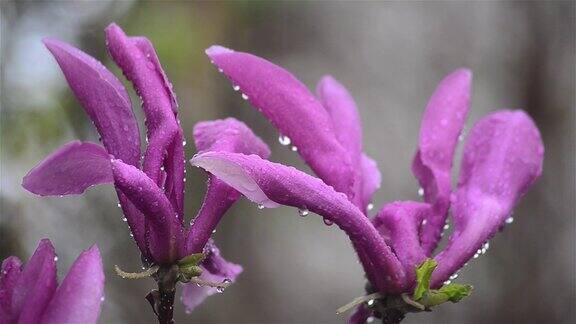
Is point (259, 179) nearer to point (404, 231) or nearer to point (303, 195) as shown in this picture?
point (303, 195)

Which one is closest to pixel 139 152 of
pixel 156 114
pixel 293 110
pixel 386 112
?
pixel 156 114

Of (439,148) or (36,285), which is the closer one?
(36,285)

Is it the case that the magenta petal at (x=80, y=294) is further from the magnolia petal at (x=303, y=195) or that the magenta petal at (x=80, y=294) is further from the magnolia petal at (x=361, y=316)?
the magnolia petal at (x=361, y=316)

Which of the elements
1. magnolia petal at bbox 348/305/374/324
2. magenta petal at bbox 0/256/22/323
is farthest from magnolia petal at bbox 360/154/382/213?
magenta petal at bbox 0/256/22/323

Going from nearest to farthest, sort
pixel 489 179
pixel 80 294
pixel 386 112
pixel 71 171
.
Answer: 1. pixel 80 294
2. pixel 71 171
3. pixel 489 179
4. pixel 386 112

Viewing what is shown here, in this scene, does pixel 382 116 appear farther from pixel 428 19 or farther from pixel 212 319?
pixel 212 319

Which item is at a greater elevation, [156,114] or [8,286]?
[156,114]

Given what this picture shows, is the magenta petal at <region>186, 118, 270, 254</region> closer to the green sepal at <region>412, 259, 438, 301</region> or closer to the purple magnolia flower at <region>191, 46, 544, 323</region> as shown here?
the purple magnolia flower at <region>191, 46, 544, 323</region>
